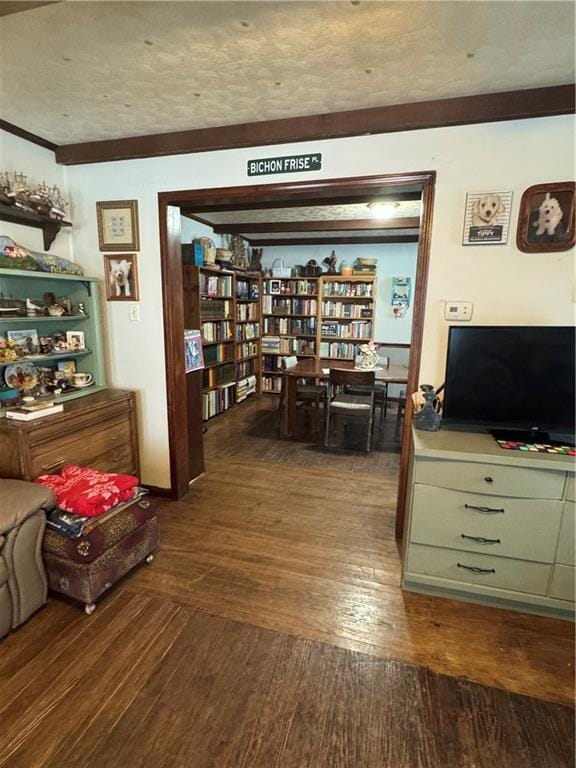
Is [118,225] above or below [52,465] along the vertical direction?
above

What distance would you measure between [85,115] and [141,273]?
873 millimetres

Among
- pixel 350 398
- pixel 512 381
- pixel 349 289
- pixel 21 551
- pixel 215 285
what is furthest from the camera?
pixel 349 289

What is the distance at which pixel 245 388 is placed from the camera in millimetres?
5512

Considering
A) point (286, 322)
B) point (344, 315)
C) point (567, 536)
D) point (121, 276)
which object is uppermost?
point (121, 276)

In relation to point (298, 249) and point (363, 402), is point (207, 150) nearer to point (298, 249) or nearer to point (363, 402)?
point (363, 402)

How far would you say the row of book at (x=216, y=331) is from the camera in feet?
14.7

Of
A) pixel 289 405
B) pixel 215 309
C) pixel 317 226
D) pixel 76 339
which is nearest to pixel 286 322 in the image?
pixel 215 309

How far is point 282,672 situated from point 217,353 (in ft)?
12.2

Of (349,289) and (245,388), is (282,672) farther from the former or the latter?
(349,289)

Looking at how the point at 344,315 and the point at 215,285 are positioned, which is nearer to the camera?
the point at 215,285

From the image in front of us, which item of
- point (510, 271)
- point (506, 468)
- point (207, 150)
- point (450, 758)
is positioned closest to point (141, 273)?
point (207, 150)

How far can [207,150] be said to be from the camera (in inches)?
89.3

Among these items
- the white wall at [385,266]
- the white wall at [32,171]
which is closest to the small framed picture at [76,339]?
the white wall at [32,171]

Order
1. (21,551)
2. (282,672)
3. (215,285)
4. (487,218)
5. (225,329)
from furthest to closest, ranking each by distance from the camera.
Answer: (225,329)
(215,285)
(487,218)
(21,551)
(282,672)
